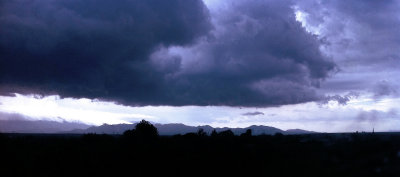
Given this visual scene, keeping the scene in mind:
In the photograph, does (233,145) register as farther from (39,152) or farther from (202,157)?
(39,152)

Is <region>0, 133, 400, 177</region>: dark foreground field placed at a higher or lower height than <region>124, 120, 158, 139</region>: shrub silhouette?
lower

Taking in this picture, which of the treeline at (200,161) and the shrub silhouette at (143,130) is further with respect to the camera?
the shrub silhouette at (143,130)

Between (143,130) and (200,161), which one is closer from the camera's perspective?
(200,161)

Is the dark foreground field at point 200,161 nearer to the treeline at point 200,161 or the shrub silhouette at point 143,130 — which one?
the treeline at point 200,161

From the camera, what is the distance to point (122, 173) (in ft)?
192

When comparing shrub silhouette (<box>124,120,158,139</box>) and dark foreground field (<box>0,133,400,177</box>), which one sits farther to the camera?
shrub silhouette (<box>124,120,158,139</box>)

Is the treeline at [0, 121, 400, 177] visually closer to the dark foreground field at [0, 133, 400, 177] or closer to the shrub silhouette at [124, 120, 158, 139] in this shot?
the dark foreground field at [0, 133, 400, 177]

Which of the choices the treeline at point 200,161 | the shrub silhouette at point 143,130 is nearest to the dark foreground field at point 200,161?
the treeline at point 200,161

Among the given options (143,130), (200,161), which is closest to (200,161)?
(200,161)

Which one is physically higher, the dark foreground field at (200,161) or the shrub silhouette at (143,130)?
the shrub silhouette at (143,130)

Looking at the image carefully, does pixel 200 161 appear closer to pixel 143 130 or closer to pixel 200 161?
pixel 200 161

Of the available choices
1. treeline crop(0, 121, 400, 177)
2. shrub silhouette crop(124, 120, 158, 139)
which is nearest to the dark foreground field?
treeline crop(0, 121, 400, 177)

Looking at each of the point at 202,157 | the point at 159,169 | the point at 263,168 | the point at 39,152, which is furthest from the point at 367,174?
the point at 39,152

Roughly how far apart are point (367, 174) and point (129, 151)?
119 ft
